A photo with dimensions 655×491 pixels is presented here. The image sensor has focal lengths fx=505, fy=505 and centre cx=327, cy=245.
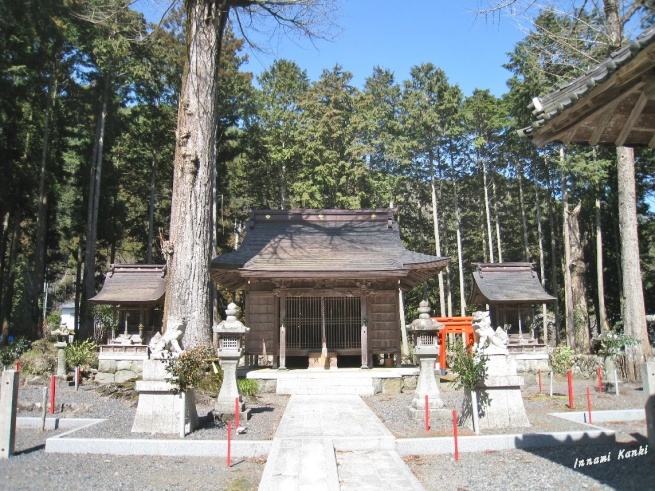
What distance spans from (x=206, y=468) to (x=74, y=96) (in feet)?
75.2

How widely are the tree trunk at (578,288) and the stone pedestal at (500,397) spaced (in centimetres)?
1692

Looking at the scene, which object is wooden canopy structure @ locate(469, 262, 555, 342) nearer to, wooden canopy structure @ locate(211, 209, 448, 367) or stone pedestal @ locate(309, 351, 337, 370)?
wooden canopy structure @ locate(211, 209, 448, 367)

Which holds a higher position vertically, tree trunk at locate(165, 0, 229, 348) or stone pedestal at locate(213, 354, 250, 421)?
tree trunk at locate(165, 0, 229, 348)

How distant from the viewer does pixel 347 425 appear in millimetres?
7871

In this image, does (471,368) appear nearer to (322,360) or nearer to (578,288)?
(322,360)

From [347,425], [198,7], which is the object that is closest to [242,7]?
[198,7]

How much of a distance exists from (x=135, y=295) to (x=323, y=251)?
8740mm

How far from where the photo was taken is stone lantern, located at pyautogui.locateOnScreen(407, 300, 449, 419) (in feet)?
28.2

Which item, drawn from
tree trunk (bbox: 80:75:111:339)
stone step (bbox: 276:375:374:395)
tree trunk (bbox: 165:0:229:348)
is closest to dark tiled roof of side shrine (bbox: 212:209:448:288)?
stone step (bbox: 276:375:374:395)

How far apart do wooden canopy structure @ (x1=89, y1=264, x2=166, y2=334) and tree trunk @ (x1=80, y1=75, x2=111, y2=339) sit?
1382 mm

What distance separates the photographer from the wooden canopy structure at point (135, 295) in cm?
1986

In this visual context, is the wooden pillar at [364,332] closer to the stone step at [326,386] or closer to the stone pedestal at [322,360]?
the stone pedestal at [322,360]

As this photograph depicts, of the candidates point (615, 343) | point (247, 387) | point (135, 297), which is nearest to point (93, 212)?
point (135, 297)

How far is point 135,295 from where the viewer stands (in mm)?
20109
